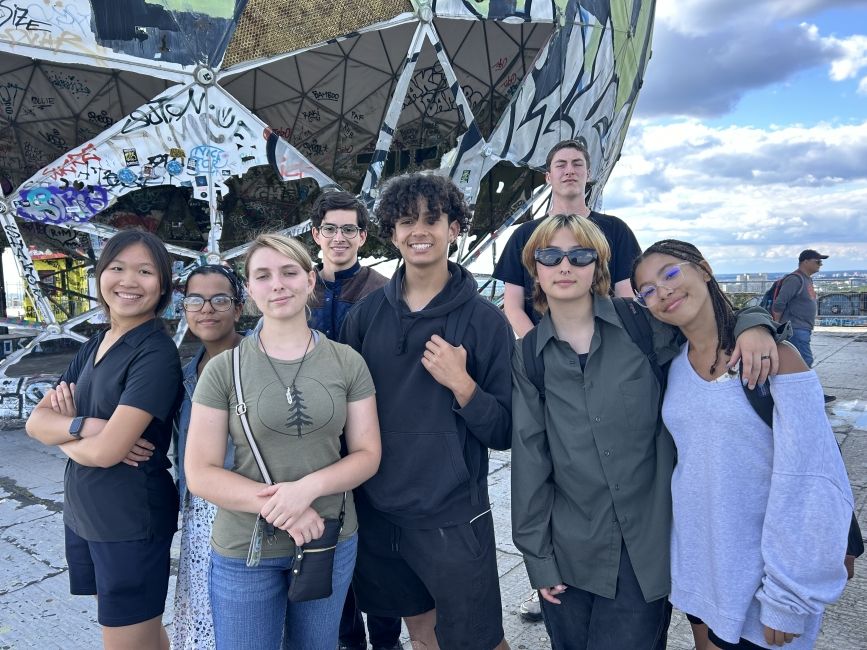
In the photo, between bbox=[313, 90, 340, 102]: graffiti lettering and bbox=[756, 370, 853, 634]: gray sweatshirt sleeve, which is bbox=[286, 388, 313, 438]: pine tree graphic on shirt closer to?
bbox=[756, 370, 853, 634]: gray sweatshirt sleeve

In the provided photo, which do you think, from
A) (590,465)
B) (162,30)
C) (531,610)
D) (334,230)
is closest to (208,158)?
(162,30)

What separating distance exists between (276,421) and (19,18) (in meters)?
7.08

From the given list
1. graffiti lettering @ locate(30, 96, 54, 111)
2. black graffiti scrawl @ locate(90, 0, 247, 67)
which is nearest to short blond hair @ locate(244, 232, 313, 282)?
black graffiti scrawl @ locate(90, 0, 247, 67)

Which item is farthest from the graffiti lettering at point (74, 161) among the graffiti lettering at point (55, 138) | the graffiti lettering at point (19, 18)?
the graffiti lettering at point (55, 138)

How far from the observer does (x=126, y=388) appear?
229cm

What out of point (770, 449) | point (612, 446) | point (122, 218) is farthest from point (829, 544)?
point (122, 218)

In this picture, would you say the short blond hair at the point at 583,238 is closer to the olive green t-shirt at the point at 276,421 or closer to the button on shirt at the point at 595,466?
the button on shirt at the point at 595,466

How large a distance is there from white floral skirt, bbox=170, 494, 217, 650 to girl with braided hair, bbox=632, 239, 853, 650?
1878 mm

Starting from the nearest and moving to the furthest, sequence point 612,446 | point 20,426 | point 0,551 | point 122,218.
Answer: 1. point 612,446
2. point 0,551
3. point 20,426
4. point 122,218

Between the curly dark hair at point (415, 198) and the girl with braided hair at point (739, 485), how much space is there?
0.89m

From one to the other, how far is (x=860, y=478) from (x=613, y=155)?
383 inches

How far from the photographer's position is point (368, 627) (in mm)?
3021

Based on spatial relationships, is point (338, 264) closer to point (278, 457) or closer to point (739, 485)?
point (278, 457)

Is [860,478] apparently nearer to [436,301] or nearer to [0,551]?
[436,301]
